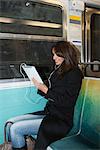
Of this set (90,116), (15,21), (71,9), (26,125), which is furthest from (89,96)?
(71,9)

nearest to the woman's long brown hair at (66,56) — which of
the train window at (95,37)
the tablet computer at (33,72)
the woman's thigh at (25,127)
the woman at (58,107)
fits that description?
the woman at (58,107)

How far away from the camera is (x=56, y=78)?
228 centimetres

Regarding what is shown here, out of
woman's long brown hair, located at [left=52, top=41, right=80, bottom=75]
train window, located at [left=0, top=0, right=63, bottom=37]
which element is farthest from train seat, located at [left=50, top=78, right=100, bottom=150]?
train window, located at [left=0, top=0, right=63, bottom=37]

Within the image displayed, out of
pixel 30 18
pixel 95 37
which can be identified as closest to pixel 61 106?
pixel 30 18

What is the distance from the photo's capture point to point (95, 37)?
355cm

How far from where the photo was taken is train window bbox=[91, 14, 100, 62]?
11.5 feet

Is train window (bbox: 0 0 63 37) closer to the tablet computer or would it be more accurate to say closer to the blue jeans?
the tablet computer

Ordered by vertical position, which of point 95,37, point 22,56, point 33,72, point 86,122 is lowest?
point 86,122

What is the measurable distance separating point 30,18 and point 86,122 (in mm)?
1459

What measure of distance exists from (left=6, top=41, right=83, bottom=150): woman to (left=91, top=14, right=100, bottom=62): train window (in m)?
1.32

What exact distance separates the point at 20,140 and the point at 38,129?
21 cm

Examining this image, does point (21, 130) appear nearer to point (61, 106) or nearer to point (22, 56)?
point (61, 106)

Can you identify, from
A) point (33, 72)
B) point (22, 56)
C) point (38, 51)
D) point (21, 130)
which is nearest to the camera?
point (21, 130)

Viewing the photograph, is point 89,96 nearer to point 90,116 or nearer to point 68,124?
point 90,116
